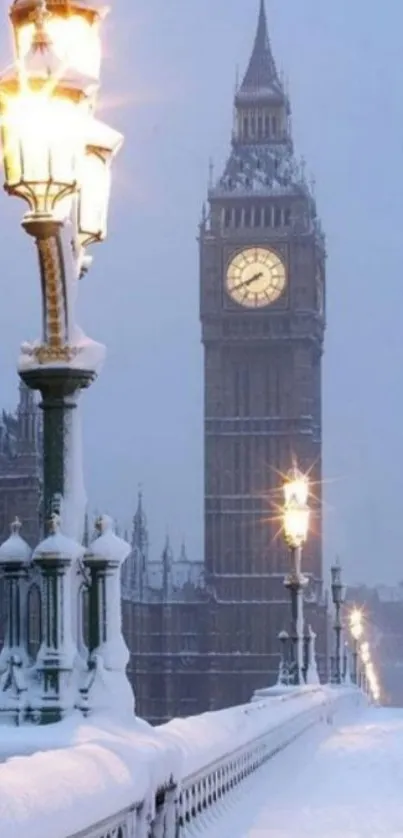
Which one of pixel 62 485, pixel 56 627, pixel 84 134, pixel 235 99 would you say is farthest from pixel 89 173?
pixel 235 99

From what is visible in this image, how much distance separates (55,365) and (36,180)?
91 centimetres

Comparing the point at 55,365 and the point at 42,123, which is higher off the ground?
the point at 42,123

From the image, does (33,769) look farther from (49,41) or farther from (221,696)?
(221,696)

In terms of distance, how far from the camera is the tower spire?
128250mm

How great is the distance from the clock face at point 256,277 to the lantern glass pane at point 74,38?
10538 centimetres

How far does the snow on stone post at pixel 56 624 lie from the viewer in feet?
30.1

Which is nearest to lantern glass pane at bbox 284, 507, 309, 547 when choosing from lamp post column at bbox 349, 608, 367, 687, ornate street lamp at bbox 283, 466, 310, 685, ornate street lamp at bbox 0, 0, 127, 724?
ornate street lamp at bbox 283, 466, 310, 685

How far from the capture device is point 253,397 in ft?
387

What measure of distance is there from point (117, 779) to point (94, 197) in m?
3.47

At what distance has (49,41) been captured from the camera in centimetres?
944

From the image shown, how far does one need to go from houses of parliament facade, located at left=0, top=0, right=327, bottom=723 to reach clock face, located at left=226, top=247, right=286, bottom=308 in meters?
0.06

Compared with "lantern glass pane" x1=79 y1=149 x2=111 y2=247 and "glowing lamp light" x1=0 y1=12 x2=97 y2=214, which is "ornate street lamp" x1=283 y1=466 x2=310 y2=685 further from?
"glowing lamp light" x1=0 y1=12 x2=97 y2=214

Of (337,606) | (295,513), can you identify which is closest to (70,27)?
(295,513)

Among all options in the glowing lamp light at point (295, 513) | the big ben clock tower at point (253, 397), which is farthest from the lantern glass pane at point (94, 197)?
the big ben clock tower at point (253, 397)
